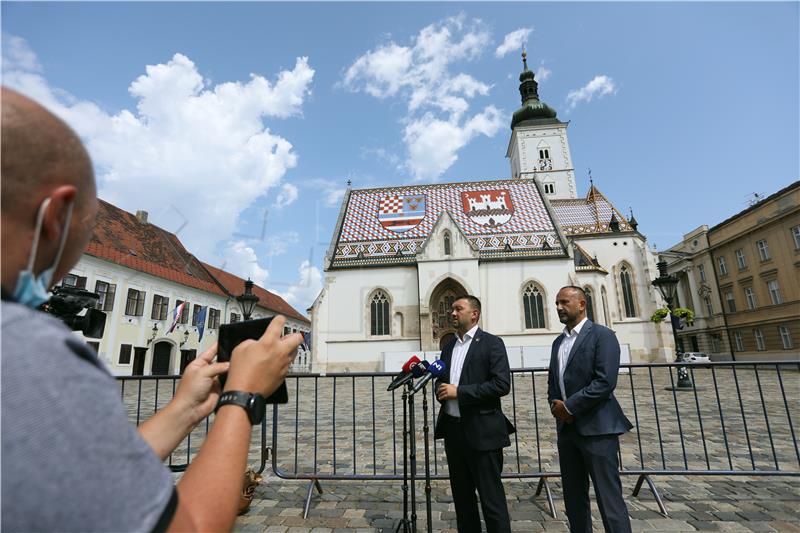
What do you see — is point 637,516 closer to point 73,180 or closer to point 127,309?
point 73,180

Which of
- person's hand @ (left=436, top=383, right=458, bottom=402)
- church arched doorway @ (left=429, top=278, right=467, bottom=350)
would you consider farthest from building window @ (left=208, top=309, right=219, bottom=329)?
person's hand @ (left=436, top=383, right=458, bottom=402)

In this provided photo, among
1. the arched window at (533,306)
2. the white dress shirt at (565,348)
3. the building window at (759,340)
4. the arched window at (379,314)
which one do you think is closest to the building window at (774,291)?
the building window at (759,340)

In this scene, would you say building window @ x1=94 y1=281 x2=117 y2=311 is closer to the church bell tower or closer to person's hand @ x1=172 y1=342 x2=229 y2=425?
person's hand @ x1=172 y1=342 x2=229 y2=425

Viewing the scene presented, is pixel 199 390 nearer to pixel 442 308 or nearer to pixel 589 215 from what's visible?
pixel 442 308

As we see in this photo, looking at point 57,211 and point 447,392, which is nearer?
point 57,211

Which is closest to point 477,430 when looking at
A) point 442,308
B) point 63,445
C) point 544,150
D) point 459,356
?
point 459,356

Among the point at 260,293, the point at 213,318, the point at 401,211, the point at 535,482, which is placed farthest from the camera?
the point at 260,293

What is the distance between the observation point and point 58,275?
812 mm

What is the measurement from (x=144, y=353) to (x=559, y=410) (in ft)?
A: 88.4

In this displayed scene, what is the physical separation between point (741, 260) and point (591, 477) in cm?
3686

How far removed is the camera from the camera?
11.2 feet

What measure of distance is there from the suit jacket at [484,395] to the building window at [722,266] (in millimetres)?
38404

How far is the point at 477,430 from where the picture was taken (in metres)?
3.04

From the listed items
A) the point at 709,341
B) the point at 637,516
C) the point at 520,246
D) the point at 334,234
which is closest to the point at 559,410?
the point at 637,516
